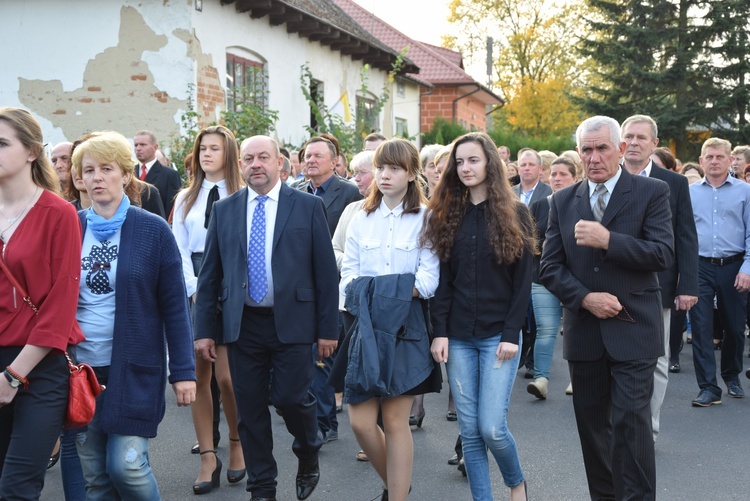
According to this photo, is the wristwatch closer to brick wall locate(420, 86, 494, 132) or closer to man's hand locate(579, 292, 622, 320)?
man's hand locate(579, 292, 622, 320)

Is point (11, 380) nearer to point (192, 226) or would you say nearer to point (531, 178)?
point (192, 226)

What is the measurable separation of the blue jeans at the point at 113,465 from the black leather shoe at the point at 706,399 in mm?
5732

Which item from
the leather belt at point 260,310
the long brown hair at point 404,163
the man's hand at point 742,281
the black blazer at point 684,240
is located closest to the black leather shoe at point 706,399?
the man's hand at point 742,281

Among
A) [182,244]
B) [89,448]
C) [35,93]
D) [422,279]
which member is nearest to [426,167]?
[182,244]

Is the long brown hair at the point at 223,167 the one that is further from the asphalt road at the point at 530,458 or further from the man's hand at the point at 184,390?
the man's hand at the point at 184,390

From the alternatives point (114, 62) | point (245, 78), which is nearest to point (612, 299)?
point (114, 62)

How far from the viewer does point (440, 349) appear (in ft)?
16.3

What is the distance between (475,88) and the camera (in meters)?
37.3

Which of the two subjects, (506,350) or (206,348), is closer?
(506,350)

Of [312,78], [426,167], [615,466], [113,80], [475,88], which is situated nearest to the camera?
[615,466]

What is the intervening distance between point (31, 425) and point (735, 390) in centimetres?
703

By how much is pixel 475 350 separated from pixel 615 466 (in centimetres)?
97

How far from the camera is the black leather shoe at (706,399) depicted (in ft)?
27.4

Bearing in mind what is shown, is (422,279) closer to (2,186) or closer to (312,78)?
(2,186)
